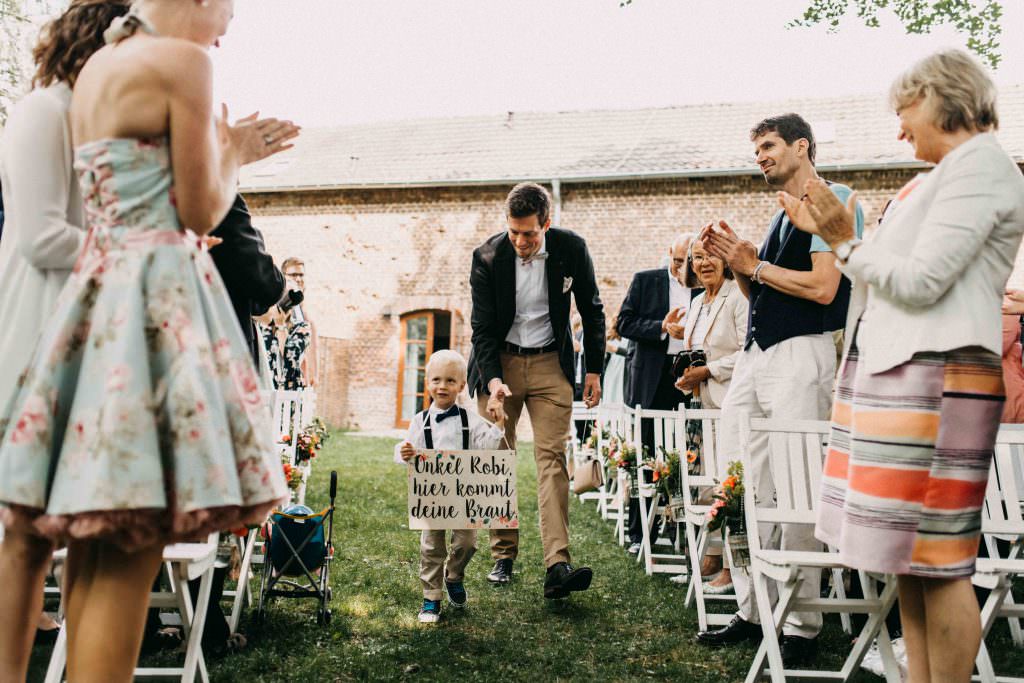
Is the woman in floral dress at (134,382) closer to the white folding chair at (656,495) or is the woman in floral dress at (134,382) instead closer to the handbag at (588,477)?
the handbag at (588,477)

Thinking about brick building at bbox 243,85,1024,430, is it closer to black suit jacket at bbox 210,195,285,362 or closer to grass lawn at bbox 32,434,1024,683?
grass lawn at bbox 32,434,1024,683

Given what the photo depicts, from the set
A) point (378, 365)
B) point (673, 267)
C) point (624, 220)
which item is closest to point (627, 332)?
point (673, 267)

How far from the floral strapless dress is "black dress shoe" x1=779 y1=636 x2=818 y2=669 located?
2.64 meters

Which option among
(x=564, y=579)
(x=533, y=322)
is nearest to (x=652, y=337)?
(x=533, y=322)

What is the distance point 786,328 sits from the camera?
12.6ft

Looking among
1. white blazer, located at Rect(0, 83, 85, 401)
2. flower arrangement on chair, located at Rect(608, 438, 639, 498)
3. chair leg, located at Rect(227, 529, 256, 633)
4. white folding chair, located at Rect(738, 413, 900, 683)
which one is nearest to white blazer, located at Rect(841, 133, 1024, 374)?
white folding chair, located at Rect(738, 413, 900, 683)

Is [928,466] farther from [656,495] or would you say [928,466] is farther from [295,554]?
[656,495]

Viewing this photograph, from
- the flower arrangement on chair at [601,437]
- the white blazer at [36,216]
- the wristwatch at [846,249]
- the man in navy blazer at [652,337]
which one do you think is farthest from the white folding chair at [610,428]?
the white blazer at [36,216]

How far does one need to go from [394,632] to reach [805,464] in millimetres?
2081

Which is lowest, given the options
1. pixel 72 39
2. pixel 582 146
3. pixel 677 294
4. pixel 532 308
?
pixel 532 308

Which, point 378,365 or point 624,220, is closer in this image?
point 624,220

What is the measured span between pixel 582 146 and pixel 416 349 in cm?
601

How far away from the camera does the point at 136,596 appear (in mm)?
1885

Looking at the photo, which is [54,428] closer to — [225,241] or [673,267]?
[225,241]
